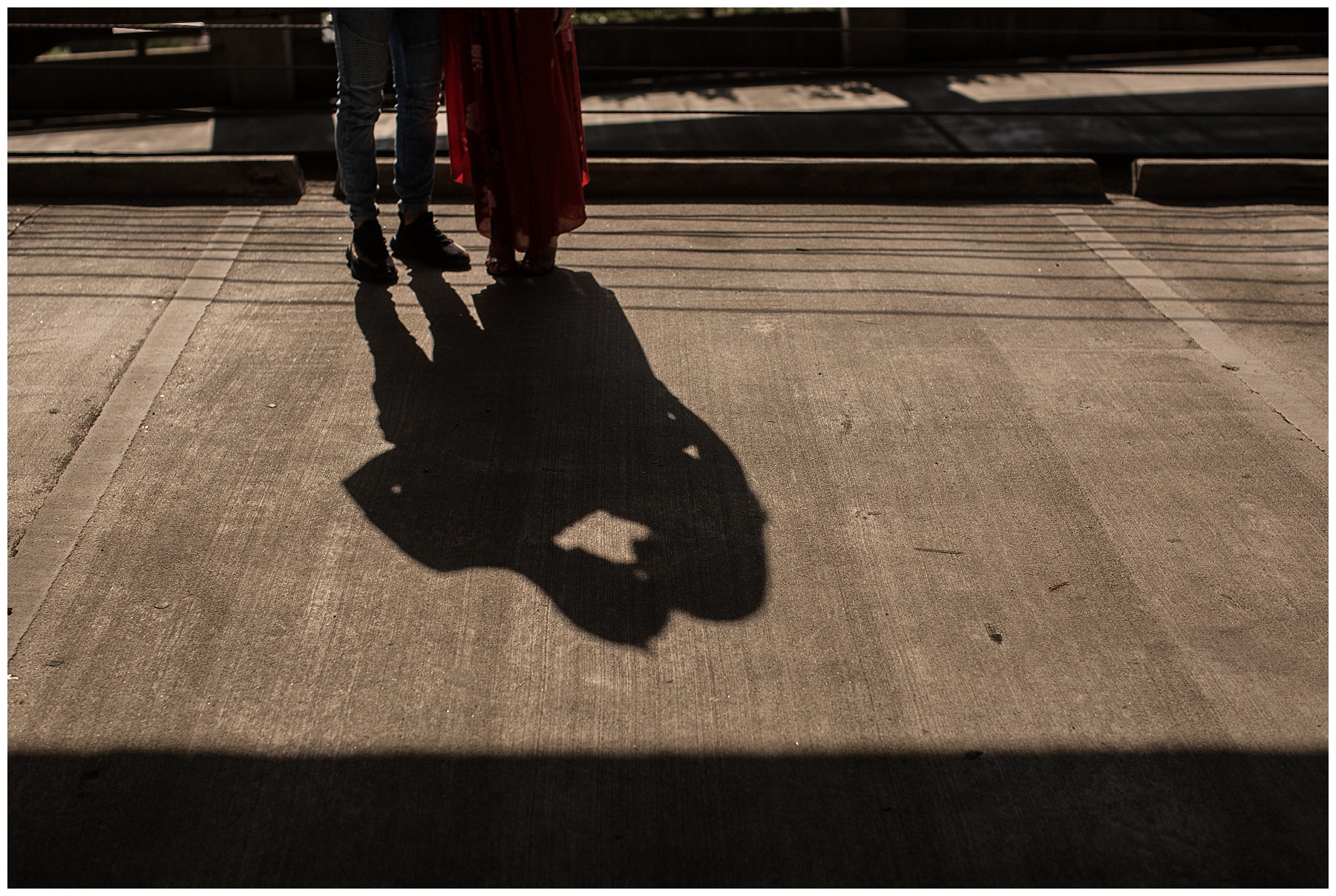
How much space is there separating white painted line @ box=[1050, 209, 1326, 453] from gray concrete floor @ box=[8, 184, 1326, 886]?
7cm

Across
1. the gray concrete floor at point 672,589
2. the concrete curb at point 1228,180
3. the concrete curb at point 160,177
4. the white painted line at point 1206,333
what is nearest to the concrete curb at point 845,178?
the concrete curb at point 1228,180

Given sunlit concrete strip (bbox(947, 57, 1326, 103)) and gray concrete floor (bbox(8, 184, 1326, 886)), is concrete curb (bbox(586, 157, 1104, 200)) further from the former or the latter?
sunlit concrete strip (bbox(947, 57, 1326, 103))

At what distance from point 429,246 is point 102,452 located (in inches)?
70.8

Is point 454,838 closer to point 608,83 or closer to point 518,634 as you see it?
point 518,634

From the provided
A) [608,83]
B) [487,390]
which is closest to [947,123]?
[608,83]

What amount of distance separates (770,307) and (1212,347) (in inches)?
65.5

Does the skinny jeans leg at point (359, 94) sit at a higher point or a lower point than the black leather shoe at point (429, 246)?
higher

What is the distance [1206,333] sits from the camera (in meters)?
4.23

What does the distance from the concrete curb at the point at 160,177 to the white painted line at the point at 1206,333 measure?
Result: 3996 millimetres

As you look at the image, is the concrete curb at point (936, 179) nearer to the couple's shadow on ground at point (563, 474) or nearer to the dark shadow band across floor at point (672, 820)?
the couple's shadow on ground at point (563, 474)

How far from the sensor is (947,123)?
7500mm

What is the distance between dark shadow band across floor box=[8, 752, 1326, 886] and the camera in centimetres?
199

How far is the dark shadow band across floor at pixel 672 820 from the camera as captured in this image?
6.53 feet

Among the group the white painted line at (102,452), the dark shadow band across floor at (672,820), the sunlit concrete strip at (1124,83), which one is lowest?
the dark shadow band across floor at (672,820)
